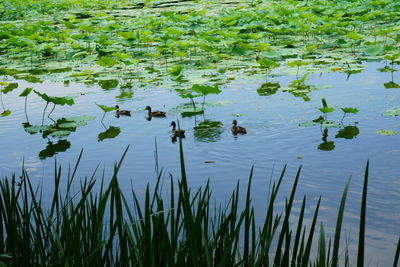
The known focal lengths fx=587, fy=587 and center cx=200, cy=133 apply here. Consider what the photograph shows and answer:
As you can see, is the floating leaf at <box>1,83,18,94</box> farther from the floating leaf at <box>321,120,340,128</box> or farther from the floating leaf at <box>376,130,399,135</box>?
the floating leaf at <box>376,130,399,135</box>

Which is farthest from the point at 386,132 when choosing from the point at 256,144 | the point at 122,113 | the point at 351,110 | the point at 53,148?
the point at 53,148

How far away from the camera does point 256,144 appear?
166 inches

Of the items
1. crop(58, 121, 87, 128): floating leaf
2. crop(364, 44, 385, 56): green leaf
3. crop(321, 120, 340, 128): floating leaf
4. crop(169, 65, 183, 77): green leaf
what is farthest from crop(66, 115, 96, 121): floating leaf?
crop(364, 44, 385, 56): green leaf

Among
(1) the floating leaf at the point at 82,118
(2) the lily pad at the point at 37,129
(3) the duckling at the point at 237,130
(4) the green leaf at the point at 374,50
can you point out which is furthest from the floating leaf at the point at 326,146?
(4) the green leaf at the point at 374,50

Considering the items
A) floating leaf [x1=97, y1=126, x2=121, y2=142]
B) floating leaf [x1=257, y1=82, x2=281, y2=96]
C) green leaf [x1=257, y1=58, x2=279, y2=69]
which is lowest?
floating leaf [x1=97, y1=126, x2=121, y2=142]

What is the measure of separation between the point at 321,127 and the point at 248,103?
1.14 m

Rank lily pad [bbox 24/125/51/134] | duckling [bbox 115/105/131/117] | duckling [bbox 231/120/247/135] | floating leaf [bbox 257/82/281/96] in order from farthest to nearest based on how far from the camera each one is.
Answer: floating leaf [bbox 257/82/281/96], duckling [bbox 115/105/131/117], lily pad [bbox 24/125/51/134], duckling [bbox 231/120/247/135]

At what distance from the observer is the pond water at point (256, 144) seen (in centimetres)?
320

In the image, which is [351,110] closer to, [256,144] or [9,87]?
[256,144]

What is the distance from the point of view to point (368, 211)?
118 inches

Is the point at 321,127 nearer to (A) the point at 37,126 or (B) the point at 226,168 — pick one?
(B) the point at 226,168

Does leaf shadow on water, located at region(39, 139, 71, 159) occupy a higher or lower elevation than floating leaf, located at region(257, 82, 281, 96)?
lower

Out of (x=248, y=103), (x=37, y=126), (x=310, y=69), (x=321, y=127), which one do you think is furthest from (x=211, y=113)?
(x=310, y=69)

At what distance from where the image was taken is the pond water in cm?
320
